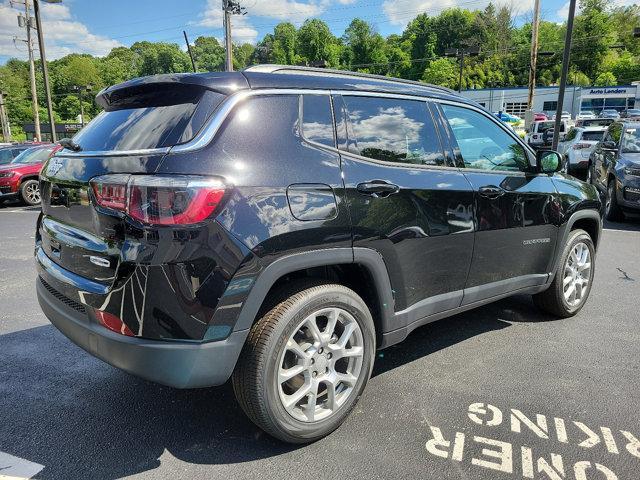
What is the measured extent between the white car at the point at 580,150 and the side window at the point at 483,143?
10926 mm

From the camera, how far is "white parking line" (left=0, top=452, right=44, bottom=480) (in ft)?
7.55

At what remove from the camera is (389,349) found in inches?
148

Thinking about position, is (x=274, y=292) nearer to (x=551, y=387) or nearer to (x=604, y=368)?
(x=551, y=387)

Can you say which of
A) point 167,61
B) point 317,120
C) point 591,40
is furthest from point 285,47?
point 317,120

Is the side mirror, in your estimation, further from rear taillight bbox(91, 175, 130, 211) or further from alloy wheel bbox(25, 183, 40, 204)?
alloy wheel bbox(25, 183, 40, 204)

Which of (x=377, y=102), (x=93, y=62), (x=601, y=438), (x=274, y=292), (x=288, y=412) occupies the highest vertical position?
(x=93, y=62)

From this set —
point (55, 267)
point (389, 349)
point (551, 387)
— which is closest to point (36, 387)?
point (55, 267)

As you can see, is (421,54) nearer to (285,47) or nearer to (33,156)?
(285,47)

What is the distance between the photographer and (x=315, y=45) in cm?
9450

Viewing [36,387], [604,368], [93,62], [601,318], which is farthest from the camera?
[93,62]

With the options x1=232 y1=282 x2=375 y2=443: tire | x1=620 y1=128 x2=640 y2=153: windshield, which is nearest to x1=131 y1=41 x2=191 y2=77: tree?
x1=620 y1=128 x2=640 y2=153: windshield

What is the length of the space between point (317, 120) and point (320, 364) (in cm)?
126

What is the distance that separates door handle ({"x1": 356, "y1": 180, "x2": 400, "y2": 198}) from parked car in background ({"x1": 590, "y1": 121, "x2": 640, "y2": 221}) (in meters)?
7.59

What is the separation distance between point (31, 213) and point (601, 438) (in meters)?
12.7
